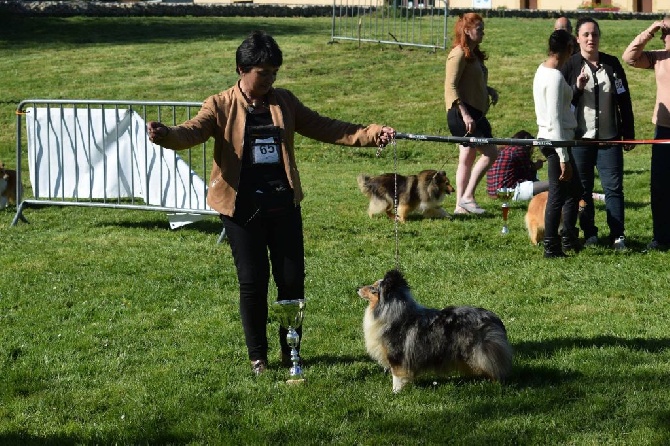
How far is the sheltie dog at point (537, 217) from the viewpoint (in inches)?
380

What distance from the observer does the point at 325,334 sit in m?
6.89

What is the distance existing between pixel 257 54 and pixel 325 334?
7.30ft

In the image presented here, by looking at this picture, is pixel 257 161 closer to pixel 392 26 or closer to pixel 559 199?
pixel 559 199

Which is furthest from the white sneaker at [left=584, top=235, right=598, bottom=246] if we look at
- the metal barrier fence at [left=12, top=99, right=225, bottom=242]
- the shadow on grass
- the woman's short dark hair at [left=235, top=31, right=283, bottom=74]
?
the shadow on grass

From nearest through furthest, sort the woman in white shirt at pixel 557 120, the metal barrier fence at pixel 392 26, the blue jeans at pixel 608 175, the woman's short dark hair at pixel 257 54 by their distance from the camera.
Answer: the woman's short dark hair at pixel 257 54 → the woman in white shirt at pixel 557 120 → the blue jeans at pixel 608 175 → the metal barrier fence at pixel 392 26

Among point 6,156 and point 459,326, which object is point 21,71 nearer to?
point 6,156

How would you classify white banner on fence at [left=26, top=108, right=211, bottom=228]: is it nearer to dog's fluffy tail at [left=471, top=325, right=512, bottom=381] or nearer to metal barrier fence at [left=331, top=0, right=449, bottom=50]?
dog's fluffy tail at [left=471, top=325, right=512, bottom=381]

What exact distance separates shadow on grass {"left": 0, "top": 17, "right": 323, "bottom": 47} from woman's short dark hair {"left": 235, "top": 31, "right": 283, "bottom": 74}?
24.4 metres

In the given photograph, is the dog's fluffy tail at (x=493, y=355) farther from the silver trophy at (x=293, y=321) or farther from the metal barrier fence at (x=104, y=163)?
the metal barrier fence at (x=104, y=163)

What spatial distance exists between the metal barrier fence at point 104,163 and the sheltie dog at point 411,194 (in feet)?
6.36

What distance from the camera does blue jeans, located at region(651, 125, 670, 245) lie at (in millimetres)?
9203

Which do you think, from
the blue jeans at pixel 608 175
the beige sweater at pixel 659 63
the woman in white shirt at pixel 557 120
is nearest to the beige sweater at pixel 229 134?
the woman in white shirt at pixel 557 120

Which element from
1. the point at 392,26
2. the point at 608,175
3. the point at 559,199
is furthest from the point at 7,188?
the point at 392,26

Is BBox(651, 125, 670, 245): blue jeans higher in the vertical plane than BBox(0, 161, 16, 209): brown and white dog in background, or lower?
higher
